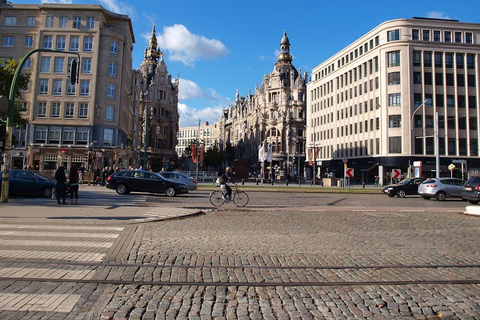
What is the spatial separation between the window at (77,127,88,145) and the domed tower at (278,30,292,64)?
66.8 meters

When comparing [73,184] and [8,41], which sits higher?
[8,41]

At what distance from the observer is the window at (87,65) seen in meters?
46.1

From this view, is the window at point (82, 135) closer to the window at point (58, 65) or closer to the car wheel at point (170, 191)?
the window at point (58, 65)

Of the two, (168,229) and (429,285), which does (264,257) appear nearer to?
(429,285)

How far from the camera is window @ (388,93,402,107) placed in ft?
174

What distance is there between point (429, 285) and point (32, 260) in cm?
625

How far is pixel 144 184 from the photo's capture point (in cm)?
2169

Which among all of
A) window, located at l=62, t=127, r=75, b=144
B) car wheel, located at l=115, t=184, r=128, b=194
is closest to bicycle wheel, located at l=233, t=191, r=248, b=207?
car wheel, located at l=115, t=184, r=128, b=194

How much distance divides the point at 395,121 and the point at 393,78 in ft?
21.7

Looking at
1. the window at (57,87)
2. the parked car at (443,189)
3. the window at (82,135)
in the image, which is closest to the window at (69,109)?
the window at (57,87)

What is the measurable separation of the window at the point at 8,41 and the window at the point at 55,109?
31.4 feet

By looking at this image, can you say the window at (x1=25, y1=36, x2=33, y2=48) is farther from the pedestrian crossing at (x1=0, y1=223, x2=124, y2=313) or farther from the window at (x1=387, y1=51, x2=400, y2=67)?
the window at (x1=387, y1=51, x2=400, y2=67)

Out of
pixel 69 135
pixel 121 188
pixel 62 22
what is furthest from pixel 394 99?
pixel 62 22

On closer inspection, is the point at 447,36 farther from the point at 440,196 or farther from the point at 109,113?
the point at 109,113
